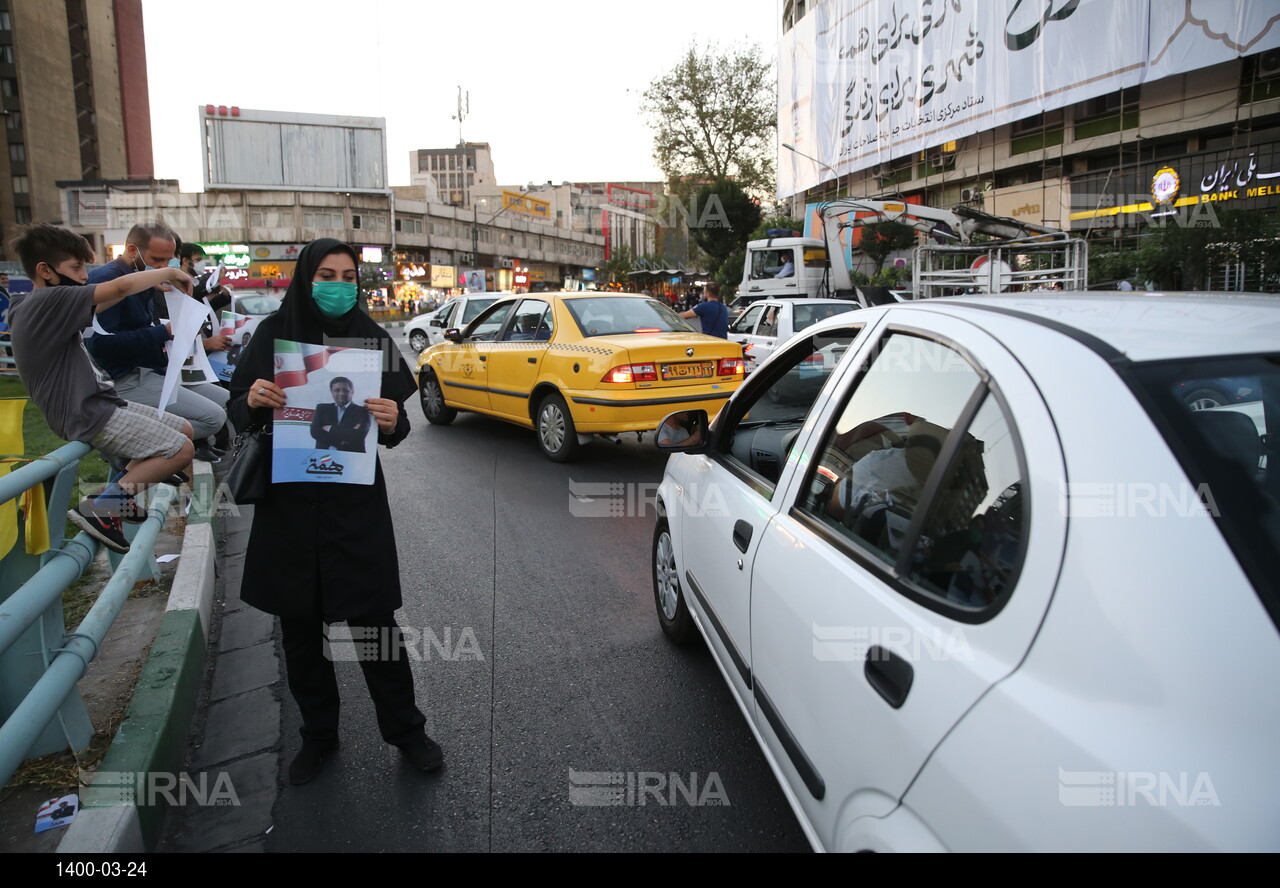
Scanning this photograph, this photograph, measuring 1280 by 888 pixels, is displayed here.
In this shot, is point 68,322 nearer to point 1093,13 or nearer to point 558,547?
point 558,547

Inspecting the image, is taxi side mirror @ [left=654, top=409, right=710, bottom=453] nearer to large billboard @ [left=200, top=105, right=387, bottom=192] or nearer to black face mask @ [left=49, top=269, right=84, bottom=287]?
black face mask @ [left=49, top=269, right=84, bottom=287]

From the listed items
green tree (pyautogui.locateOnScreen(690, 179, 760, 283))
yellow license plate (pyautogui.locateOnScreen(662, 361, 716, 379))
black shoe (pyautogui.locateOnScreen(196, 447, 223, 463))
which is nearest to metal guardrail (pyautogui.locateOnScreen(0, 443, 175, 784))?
black shoe (pyautogui.locateOnScreen(196, 447, 223, 463))

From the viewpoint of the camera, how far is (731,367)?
772cm

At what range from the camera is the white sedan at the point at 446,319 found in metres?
15.6

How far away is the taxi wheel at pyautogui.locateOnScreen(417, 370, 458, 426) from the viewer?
10211 mm

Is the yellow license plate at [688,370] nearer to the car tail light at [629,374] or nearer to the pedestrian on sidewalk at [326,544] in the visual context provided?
the car tail light at [629,374]

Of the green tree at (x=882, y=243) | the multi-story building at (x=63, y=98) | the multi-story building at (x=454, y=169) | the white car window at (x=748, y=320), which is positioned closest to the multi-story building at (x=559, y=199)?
the multi-story building at (x=454, y=169)

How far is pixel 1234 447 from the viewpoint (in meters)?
1.40

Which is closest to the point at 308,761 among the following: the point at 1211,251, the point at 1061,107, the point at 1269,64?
the point at 1211,251

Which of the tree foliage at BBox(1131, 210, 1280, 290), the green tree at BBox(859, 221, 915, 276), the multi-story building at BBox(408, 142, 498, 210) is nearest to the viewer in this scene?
the tree foliage at BBox(1131, 210, 1280, 290)

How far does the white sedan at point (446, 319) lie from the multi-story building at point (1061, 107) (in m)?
13.8

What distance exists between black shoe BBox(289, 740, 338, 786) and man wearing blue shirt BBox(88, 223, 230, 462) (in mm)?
2926

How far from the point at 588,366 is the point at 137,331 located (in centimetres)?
349
